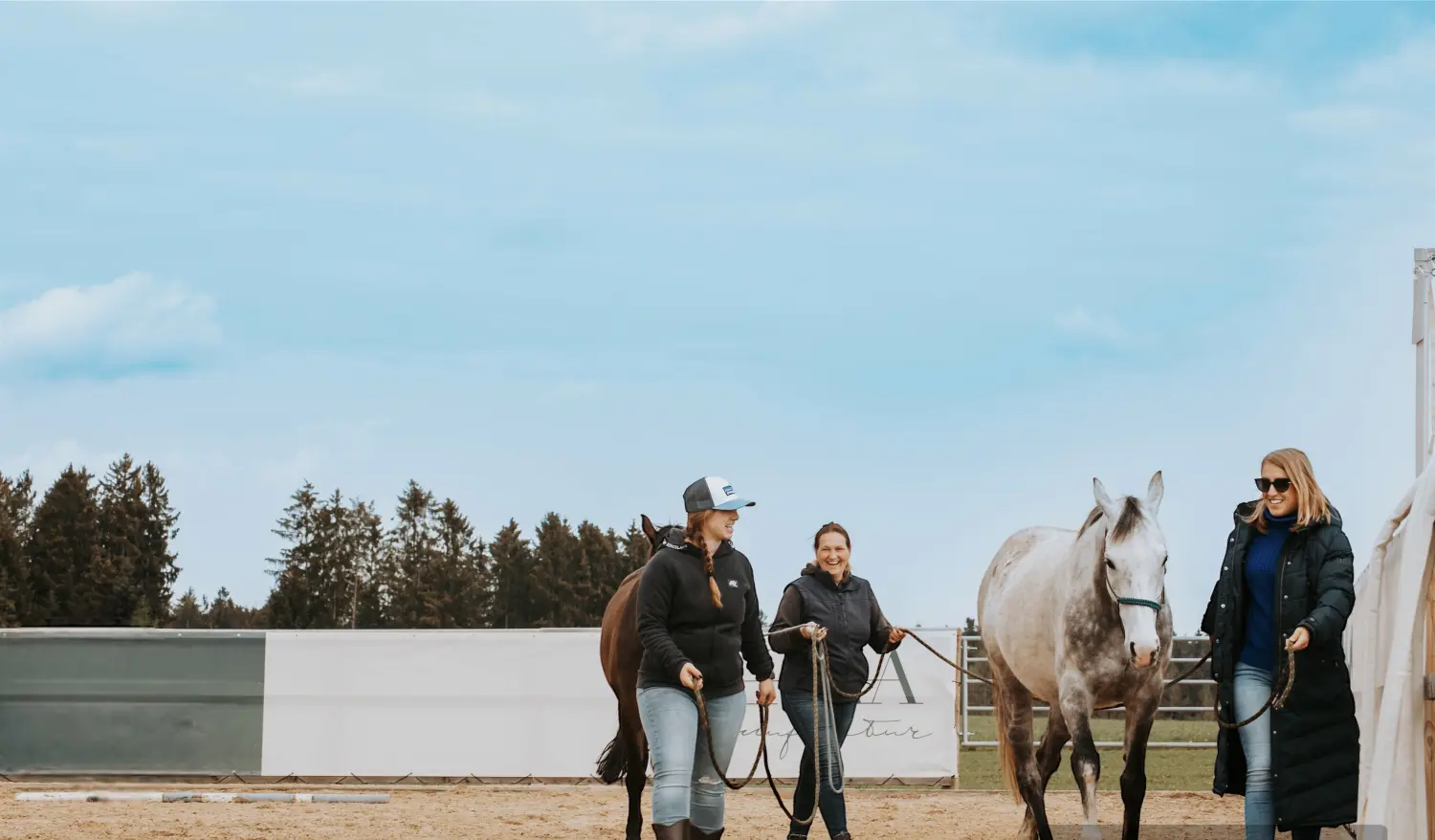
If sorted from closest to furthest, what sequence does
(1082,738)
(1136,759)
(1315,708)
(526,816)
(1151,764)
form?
(1315,708)
(1136,759)
(1082,738)
(526,816)
(1151,764)

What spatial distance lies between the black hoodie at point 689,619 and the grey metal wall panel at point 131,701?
8.14m

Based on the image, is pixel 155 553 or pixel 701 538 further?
pixel 155 553

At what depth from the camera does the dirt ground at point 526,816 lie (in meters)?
8.98

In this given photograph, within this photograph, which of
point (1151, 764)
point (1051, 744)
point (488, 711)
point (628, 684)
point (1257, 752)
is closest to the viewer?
point (1257, 752)

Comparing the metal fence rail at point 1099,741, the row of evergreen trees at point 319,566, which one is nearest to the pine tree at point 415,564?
the row of evergreen trees at point 319,566

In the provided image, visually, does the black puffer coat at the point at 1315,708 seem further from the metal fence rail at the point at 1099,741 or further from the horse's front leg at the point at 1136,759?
the metal fence rail at the point at 1099,741

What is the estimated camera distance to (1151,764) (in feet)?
49.4

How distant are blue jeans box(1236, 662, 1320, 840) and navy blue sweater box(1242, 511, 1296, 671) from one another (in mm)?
55

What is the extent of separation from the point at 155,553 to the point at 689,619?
6027 centimetres

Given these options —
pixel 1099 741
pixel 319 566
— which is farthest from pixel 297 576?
pixel 1099 741

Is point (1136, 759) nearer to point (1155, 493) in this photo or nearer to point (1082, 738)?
point (1082, 738)

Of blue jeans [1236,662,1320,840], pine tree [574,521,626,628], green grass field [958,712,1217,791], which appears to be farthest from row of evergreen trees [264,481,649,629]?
blue jeans [1236,662,1320,840]

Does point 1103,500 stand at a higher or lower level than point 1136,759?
higher

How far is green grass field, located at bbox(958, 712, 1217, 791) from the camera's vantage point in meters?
12.9
